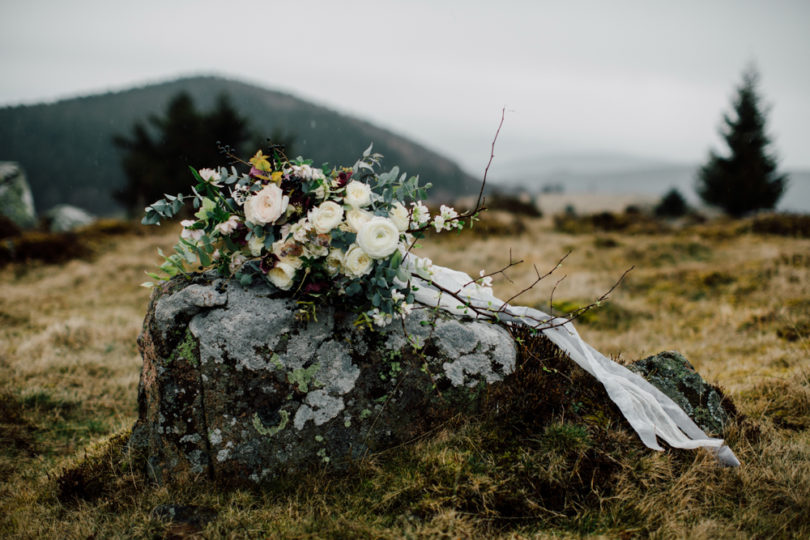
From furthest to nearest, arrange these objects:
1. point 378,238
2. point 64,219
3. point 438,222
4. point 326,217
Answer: point 64,219, point 438,222, point 326,217, point 378,238

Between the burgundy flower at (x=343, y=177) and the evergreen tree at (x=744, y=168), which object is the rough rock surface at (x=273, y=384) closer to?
the burgundy flower at (x=343, y=177)

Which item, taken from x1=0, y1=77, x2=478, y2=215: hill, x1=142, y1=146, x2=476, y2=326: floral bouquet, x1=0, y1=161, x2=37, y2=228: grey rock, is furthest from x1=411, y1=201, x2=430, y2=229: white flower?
x1=0, y1=77, x2=478, y2=215: hill

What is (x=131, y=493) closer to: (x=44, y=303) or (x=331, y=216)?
(x=331, y=216)

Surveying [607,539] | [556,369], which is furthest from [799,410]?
[607,539]

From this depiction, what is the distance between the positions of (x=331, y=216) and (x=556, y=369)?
2.25 m

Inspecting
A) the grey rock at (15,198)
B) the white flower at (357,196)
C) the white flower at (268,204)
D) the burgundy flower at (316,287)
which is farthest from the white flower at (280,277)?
the grey rock at (15,198)

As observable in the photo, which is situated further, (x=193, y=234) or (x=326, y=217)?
(x=193, y=234)

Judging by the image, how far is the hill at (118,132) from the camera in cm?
3959

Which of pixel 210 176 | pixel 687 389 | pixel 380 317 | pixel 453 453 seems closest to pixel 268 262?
pixel 210 176

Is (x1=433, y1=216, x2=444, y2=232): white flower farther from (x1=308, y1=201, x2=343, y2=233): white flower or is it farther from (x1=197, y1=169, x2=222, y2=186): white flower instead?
(x1=197, y1=169, x2=222, y2=186): white flower

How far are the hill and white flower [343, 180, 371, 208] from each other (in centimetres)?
3204

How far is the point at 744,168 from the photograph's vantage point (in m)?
29.3

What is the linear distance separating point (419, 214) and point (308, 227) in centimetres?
86

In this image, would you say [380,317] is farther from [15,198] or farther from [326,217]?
[15,198]
